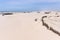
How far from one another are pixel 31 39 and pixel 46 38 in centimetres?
71

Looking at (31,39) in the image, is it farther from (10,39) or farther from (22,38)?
(10,39)

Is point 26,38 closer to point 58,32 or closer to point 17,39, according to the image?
point 17,39

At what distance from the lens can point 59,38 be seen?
7945 mm

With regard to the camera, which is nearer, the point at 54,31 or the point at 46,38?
the point at 46,38

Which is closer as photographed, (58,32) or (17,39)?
(17,39)

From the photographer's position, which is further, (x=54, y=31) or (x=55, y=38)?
(x=54, y=31)

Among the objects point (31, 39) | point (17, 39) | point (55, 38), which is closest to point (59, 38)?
point (55, 38)

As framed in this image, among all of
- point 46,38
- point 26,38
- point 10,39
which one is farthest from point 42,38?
point 10,39

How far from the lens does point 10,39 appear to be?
7.98 m

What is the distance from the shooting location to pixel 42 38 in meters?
8.10

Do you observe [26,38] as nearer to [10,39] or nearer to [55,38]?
[10,39]

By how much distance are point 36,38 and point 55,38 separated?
0.91m

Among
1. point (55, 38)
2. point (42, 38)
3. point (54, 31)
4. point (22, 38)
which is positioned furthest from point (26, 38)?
point (54, 31)

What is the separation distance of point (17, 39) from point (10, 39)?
0.33 m
